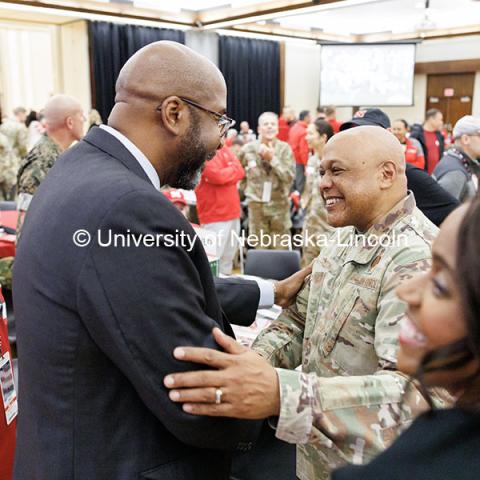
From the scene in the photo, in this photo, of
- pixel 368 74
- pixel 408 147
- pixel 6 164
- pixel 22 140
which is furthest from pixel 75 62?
pixel 408 147

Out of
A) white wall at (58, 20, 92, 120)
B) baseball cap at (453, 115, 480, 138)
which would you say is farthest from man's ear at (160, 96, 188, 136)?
white wall at (58, 20, 92, 120)

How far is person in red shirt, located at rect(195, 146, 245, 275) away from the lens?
5.11 meters

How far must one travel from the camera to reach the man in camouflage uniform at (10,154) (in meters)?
6.90

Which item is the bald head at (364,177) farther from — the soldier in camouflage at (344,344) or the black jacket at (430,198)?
the black jacket at (430,198)

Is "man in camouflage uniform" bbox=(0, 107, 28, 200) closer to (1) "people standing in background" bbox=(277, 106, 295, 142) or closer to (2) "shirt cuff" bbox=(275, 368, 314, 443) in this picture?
(1) "people standing in background" bbox=(277, 106, 295, 142)

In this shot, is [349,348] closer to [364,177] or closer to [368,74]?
[364,177]

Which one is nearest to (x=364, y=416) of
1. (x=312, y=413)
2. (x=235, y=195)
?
(x=312, y=413)

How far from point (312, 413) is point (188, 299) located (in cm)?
33

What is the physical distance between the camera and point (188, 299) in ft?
3.19

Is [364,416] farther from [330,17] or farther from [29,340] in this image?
[330,17]

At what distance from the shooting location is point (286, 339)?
160 centimetres

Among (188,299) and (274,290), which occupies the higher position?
(188,299)

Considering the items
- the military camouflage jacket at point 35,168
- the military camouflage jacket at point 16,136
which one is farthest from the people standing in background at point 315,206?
the military camouflage jacket at point 16,136

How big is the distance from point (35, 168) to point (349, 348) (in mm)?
2936
